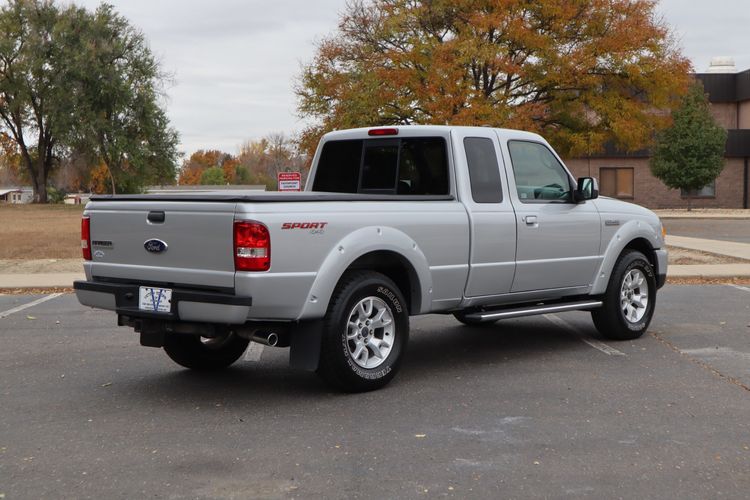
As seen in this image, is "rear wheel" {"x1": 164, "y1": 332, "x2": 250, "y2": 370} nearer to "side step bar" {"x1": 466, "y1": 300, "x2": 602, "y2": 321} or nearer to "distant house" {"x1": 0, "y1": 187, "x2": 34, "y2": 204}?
"side step bar" {"x1": 466, "y1": 300, "x2": 602, "y2": 321}

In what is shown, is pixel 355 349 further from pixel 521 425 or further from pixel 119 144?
pixel 119 144

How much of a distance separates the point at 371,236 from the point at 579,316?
16.3 feet

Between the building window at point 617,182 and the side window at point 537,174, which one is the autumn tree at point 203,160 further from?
the side window at point 537,174

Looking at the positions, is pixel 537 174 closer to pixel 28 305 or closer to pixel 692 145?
pixel 28 305

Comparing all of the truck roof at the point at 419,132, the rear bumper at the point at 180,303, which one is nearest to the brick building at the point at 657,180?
the truck roof at the point at 419,132

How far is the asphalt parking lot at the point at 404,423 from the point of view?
15.6 feet

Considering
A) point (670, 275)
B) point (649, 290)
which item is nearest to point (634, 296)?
point (649, 290)

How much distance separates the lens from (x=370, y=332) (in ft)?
22.4

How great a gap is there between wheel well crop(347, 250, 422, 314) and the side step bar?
2.05ft

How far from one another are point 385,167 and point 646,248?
122 inches

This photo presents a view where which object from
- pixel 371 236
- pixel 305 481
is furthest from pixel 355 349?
pixel 305 481

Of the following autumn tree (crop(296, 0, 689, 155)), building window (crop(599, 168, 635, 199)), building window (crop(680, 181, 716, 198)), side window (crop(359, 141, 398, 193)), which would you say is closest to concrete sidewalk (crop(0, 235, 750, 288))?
side window (crop(359, 141, 398, 193))

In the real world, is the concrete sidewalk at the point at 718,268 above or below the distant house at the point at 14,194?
below

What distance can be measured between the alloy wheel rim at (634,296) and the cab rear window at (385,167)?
245cm
